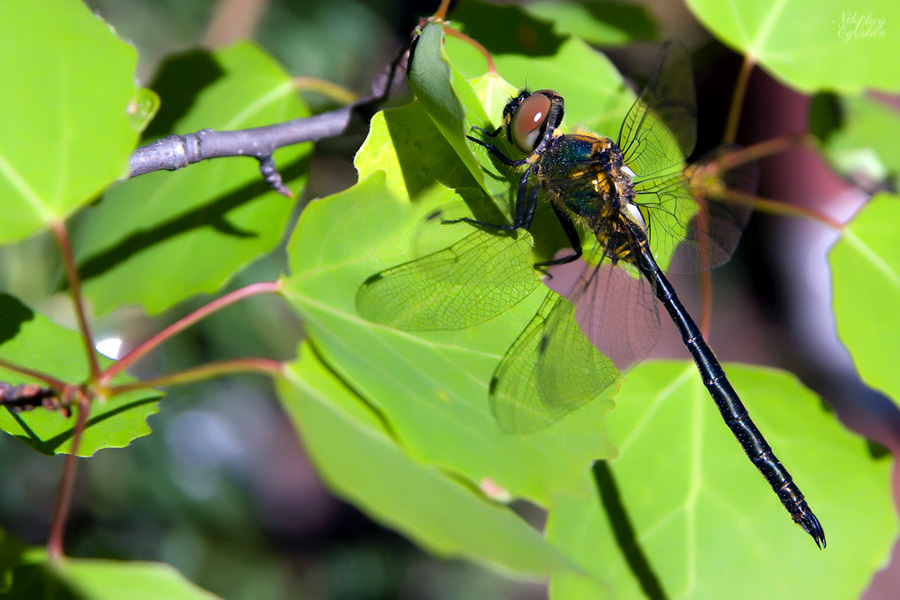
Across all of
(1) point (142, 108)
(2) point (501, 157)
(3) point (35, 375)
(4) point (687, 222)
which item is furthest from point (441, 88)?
(4) point (687, 222)

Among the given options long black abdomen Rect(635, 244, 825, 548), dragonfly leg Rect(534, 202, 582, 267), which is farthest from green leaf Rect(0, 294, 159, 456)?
long black abdomen Rect(635, 244, 825, 548)

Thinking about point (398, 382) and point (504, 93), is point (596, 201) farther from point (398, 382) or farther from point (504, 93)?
point (398, 382)

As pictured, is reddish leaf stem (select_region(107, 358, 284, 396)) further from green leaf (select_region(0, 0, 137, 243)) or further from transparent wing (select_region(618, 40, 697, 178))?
transparent wing (select_region(618, 40, 697, 178))

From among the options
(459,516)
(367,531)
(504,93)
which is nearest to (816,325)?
(367,531)

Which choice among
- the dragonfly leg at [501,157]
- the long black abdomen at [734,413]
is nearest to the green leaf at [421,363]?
the dragonfly leg at [501,157]

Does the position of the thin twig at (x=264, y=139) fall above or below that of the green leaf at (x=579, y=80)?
below

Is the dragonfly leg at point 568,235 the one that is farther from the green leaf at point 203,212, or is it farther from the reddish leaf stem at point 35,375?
the reddish leaf stem at point 35,375

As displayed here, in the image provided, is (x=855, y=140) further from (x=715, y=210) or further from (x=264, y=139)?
(x=264, y=139)

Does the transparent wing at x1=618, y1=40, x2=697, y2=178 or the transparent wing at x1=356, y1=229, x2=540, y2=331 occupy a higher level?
the transparent wing at x1=618, y1=40, x2=697, y2=178
